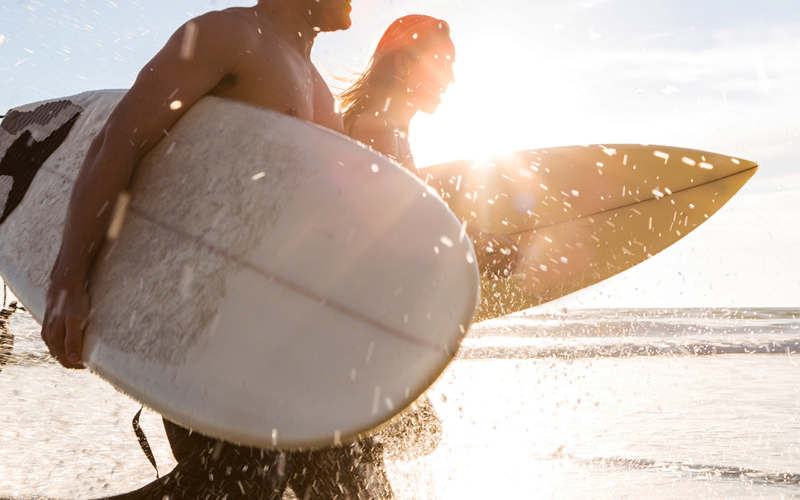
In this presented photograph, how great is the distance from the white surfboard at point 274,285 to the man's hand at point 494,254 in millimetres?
661

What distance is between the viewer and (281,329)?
3.87ft

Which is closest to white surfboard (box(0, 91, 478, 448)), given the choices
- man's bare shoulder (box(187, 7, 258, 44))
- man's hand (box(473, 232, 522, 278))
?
man's bare shoulder (box(187, 7, 258, 44))

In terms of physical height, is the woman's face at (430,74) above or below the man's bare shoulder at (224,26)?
below

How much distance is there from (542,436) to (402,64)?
2339 mm

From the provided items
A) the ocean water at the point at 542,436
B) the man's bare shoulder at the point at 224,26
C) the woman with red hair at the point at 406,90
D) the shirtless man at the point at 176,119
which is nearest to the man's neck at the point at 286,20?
the shirtless man at the point at 176,119

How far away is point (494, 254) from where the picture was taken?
1943mm

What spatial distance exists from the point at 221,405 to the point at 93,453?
203 cm

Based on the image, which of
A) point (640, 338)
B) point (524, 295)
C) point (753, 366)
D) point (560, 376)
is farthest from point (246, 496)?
point (640, 338)

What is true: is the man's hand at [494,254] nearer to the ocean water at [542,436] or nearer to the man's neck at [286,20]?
the ocean water at [542,436]

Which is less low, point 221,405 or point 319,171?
point 319,171

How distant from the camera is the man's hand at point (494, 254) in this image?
1929mm

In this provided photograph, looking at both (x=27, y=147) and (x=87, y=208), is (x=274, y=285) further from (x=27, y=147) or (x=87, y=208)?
(x=27, y=147)

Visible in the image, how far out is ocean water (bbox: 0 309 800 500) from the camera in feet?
7.95

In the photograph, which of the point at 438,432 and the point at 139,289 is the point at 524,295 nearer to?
the point at 438,432
